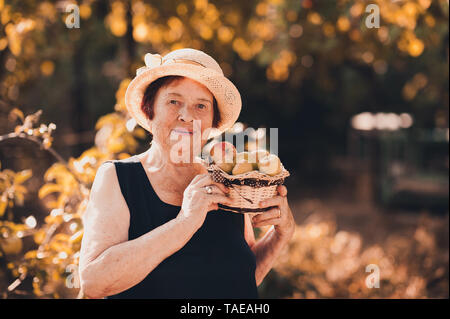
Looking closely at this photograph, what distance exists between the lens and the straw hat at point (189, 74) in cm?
178

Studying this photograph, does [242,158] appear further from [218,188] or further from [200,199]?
[200,199]

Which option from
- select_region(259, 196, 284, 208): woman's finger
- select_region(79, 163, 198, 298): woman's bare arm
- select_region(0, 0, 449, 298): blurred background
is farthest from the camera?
select_region(0, 0, 449, 298): blurred background

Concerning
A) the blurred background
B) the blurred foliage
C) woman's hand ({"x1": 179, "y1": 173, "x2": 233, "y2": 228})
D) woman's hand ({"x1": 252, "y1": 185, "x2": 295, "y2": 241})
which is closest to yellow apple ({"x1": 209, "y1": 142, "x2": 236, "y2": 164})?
woman's hand ({"x1": 179, "y1": 173, "x2": 233, "y2": 228})

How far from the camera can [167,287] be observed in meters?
1.72

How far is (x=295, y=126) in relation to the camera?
45.6 ft

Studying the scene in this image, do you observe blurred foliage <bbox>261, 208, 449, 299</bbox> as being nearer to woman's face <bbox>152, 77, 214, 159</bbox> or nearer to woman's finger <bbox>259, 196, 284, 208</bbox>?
woman's finger <bbox>259, 196, 284, 208</bbox>

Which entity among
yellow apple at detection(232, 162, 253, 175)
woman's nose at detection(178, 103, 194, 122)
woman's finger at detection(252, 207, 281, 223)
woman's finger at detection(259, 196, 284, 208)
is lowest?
woman's finger at detection(252, 207, 281, 223)

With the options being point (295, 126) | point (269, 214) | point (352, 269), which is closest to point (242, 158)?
point (269, 214)

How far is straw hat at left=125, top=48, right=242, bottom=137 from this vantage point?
178 centimetres

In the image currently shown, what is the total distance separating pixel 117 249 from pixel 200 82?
74 centimetres

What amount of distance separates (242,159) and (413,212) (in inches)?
355

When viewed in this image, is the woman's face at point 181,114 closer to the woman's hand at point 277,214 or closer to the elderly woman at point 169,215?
the elderly woman at point 169,215
